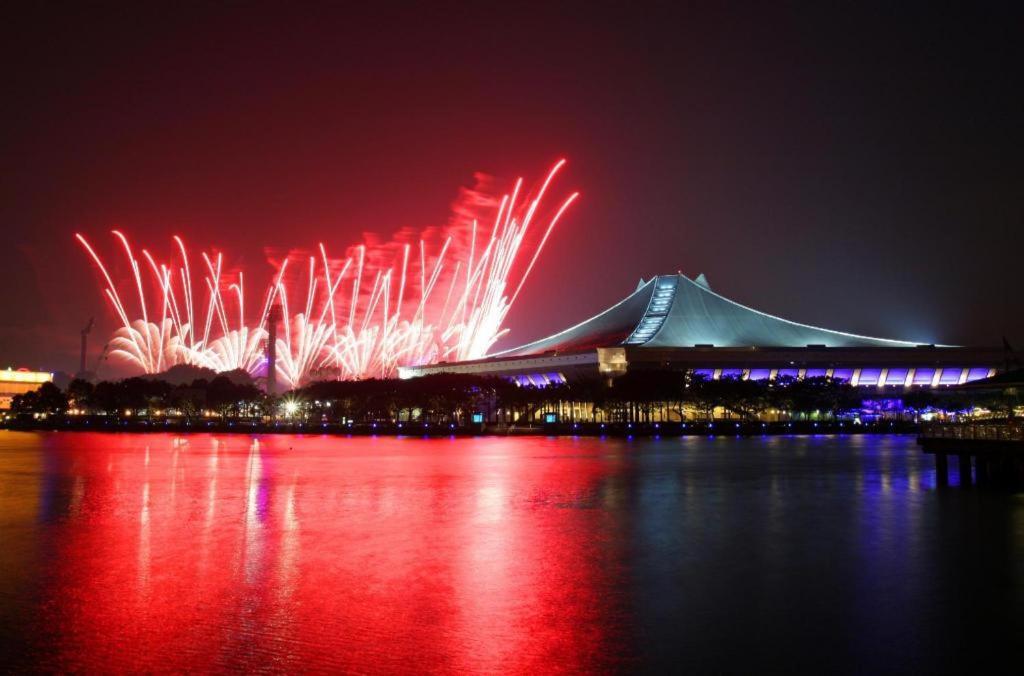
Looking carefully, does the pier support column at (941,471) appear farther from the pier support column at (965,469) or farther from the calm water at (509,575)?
the calm water at (509,575)

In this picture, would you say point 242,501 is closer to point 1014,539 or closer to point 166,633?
point 166,633

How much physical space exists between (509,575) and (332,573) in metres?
2.20

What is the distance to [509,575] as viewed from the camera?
12.5 metres

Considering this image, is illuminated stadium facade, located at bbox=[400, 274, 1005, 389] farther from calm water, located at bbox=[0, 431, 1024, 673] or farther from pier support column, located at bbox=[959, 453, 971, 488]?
calm water, located at bbox=[0, 431, 1024, 673]

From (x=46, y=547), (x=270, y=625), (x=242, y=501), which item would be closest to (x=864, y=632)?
(x=270, y=625)

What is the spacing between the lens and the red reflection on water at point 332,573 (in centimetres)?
891

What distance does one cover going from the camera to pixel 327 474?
92.7 feet

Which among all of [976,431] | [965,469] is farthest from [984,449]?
[965,469]

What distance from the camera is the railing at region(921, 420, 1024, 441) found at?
22583mm

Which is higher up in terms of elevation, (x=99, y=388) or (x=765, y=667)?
(x=99, y=388)

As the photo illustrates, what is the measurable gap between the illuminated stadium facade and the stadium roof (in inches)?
3.1

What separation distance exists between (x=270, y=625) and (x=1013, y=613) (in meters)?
7.56

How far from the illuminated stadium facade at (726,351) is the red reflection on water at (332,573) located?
50.0 metres

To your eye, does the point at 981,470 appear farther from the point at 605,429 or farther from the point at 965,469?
the point at 605,429
